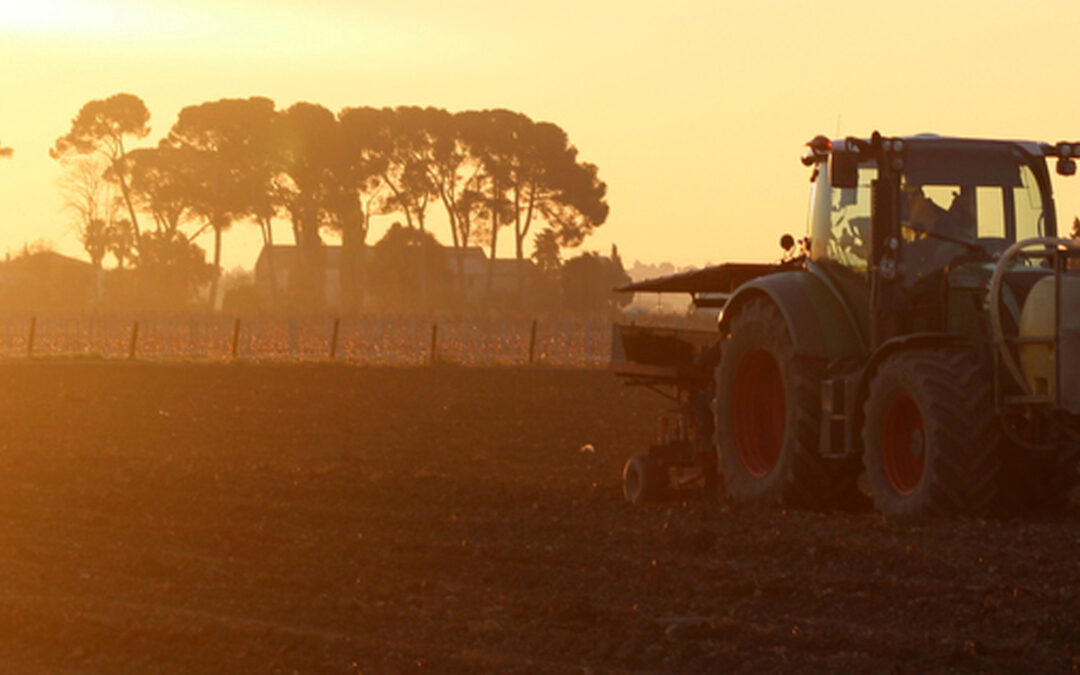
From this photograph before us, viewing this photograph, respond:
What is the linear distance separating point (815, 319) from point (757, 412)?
1142 mm

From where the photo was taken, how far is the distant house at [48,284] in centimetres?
7381

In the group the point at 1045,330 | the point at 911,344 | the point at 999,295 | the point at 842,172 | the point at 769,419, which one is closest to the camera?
the point at 1045,330

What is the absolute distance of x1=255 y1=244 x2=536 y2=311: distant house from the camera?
223 ft

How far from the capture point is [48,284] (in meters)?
74.9

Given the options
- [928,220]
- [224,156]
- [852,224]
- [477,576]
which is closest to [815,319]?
[852,224]

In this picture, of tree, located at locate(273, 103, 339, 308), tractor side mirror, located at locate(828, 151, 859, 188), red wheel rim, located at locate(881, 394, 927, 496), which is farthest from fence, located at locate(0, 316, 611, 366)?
red wheel rim, located at locate(881, 394, 927, 496)

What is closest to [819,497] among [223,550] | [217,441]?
[223,550]

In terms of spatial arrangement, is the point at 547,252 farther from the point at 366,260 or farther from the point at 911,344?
the point at 911,344

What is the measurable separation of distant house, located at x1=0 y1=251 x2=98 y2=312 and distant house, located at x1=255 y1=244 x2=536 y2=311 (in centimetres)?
722

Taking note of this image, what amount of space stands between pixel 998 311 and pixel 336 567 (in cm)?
379

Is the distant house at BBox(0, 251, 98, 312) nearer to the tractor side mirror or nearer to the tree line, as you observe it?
the tree line

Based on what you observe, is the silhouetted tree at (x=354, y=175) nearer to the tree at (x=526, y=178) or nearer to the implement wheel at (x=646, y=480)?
the tree at (x=526, y=178)

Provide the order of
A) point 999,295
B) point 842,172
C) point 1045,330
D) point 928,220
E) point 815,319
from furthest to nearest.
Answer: point 815,319 < point 928,220 < point 842,172 < point 999,295 < point 1045,330

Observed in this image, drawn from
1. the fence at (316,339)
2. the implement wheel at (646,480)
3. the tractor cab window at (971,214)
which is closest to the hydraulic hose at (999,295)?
the tractor cab window at (971,214)
